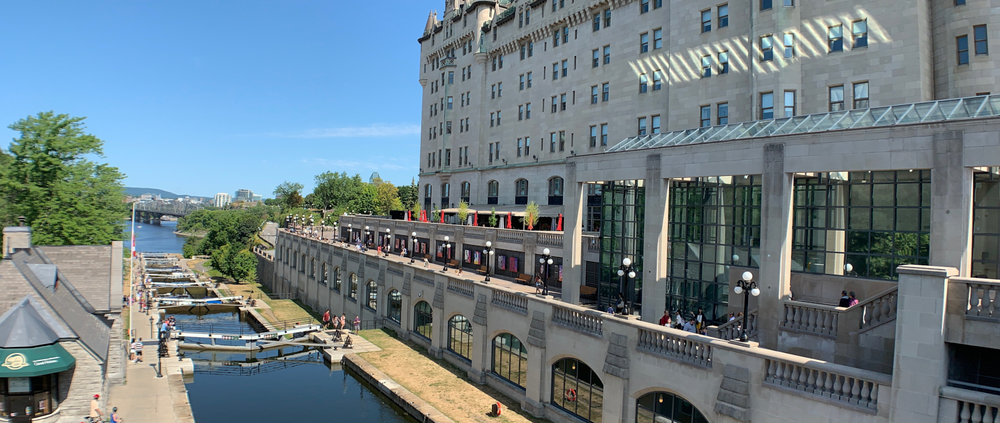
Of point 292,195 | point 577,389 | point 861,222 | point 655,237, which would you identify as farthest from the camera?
point 292,195

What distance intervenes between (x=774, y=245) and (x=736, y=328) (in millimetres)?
3293

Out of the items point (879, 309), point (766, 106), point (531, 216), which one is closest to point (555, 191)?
point (531, 216)

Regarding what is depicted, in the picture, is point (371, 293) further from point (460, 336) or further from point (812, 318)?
point (812, 318)

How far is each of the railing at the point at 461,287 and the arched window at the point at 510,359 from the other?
11.9 ft

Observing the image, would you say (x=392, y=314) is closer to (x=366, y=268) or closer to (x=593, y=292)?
(x=366, y=268)

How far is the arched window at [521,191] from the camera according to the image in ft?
191

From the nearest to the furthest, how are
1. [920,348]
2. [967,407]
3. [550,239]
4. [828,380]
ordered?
[967,407] < [920,348] < [828,380] < [550,239]

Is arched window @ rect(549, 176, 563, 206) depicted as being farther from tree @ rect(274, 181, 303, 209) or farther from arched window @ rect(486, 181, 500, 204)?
tree @ rect(274, 181, 303, 209)

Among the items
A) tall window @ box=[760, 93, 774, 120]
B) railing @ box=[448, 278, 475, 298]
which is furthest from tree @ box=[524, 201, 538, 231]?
tall window @ box=[760, 93, 774, 120]

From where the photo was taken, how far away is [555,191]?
53.8 metres

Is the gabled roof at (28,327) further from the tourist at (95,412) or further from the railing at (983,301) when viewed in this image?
the railing at (983,301)

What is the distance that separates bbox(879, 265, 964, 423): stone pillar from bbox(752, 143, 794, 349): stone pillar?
19.4ft

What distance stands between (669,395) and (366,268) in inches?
1426

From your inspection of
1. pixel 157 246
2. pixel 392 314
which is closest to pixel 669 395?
pixel 392 314
